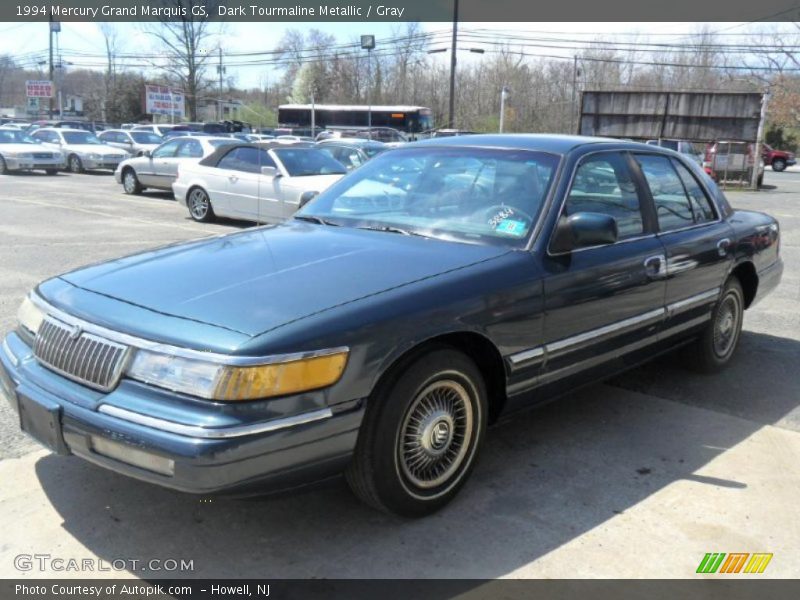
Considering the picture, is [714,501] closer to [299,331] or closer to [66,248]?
[299,331]

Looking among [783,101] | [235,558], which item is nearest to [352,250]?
[235,558]

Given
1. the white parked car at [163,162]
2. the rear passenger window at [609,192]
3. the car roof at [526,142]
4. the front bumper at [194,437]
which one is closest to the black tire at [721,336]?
the rear passenger window at [609,192]

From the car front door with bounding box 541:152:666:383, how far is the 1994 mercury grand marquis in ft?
0.04

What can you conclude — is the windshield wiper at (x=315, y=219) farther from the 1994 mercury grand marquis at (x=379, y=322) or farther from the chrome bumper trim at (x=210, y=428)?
the chrome bumper trim at (x=210, y=428)

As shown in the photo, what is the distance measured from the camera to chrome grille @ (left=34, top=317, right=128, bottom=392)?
111 inches

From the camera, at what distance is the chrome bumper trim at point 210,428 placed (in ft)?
8.38

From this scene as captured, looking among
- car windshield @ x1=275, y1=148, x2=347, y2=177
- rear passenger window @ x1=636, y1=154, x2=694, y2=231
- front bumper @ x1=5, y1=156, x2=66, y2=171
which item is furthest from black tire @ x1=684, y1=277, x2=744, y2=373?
front bumper @ x1=5, y1=156, x2=66, y2=171

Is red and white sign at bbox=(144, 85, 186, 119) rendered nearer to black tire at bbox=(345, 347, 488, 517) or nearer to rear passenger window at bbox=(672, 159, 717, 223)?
rear passenger window at bbox=(672, 159, 717, 223)

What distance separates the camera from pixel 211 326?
2.77m

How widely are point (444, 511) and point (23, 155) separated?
23.9m

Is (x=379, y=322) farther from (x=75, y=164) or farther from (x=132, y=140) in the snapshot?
(x=132, y=140)

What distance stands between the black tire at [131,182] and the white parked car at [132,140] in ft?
26.4

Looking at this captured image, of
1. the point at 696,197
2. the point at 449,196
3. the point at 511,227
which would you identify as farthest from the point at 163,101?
→ the point at 511,227

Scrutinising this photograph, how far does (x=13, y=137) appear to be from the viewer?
958 inches
